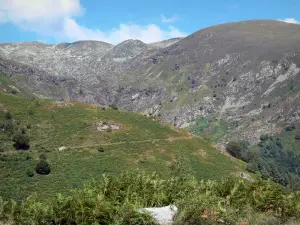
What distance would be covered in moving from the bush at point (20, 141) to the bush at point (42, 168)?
10.2m

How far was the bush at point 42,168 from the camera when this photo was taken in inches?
2798

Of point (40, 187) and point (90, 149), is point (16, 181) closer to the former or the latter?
point (40, 187)

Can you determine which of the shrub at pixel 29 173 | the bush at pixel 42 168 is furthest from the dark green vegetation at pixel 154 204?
the bush at pixel 42 168

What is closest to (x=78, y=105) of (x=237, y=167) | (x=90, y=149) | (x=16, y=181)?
(x=90, y=149)

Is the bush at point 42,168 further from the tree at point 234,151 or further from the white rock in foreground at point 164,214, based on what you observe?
Result: the tree at point 234,151

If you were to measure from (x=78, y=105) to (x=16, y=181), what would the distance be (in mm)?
44044

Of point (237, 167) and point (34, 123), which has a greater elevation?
point (34, 123)

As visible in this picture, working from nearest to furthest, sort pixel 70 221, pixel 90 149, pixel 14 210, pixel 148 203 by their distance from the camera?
pixel 70 221, pixel 14 210, pixel 148 203, pixel 90 149

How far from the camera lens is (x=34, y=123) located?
9019cm

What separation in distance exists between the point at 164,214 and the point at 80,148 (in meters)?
71.4

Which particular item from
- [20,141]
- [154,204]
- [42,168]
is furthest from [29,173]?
[154,204]

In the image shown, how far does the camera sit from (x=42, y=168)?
7125 cm

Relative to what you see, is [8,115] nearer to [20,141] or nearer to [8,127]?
[8,127]

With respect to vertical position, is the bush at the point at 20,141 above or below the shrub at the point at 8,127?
below
